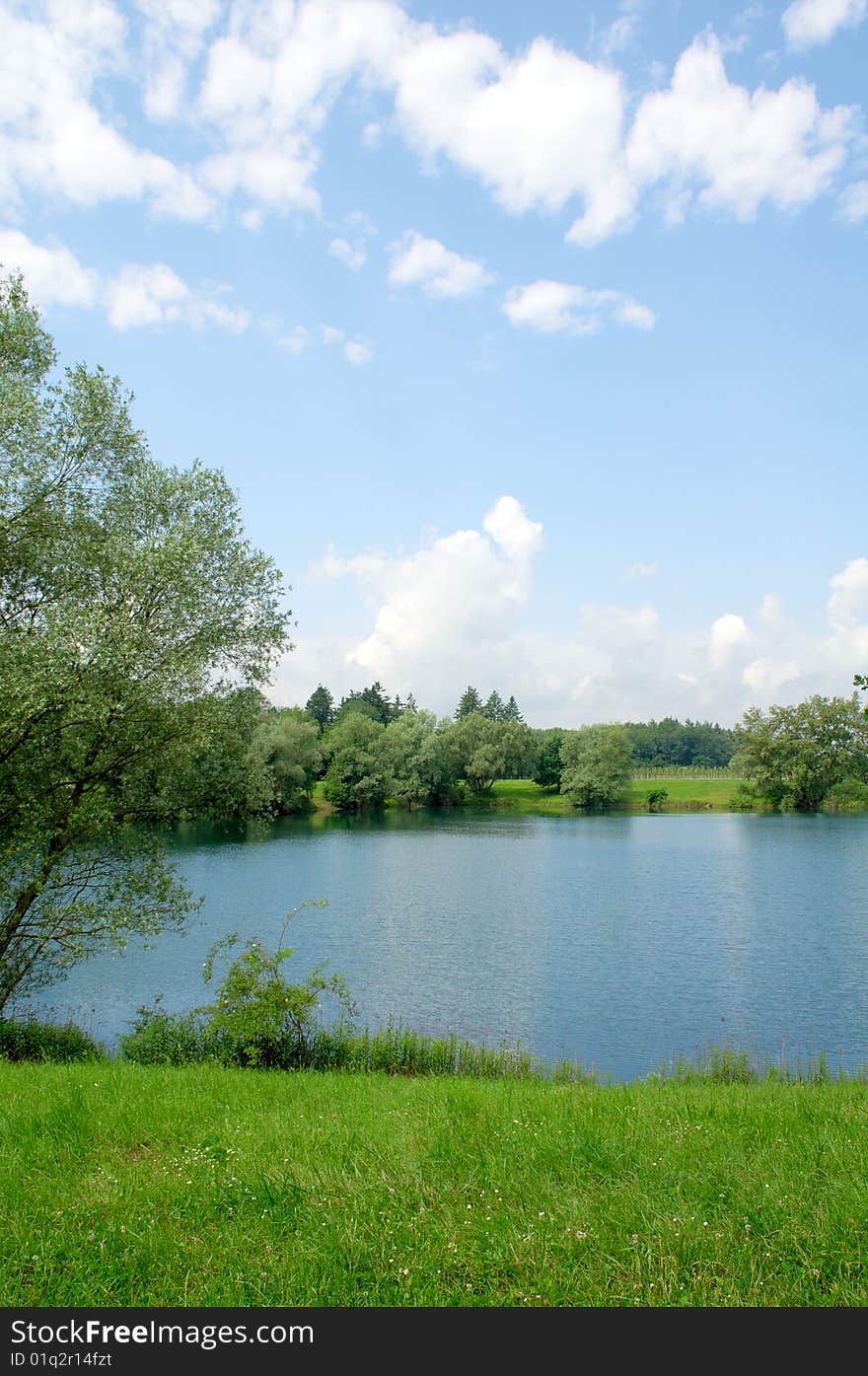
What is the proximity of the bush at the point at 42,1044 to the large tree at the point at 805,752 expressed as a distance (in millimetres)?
93628

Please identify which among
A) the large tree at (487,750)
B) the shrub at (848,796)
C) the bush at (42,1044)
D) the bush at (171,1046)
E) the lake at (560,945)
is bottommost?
the lake at (560,945)

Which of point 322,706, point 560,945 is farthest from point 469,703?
point 560,945

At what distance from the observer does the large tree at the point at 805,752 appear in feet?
312

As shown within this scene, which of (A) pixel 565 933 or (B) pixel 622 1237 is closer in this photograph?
(B) pixel 622 1237

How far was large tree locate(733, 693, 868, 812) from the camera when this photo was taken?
312ft

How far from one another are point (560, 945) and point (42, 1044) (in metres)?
16.5

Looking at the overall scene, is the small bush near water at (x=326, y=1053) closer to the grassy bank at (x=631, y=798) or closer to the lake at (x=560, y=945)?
the lake at (x=560, y=945)

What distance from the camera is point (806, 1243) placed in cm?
446

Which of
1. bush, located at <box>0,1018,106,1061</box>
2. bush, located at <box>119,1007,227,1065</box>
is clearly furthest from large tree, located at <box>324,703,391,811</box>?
bush, located at <box>119,1007,227,1065</box>

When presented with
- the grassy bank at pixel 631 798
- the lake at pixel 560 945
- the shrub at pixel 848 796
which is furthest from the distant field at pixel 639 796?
the lake at pixel 560 945

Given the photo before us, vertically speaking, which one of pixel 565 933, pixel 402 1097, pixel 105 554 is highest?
pixel 105 554

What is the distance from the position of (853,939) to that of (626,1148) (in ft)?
81.2

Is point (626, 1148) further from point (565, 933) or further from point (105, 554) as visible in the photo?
point (565, 933)

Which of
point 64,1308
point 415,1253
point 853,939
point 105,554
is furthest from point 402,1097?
point 853,939
